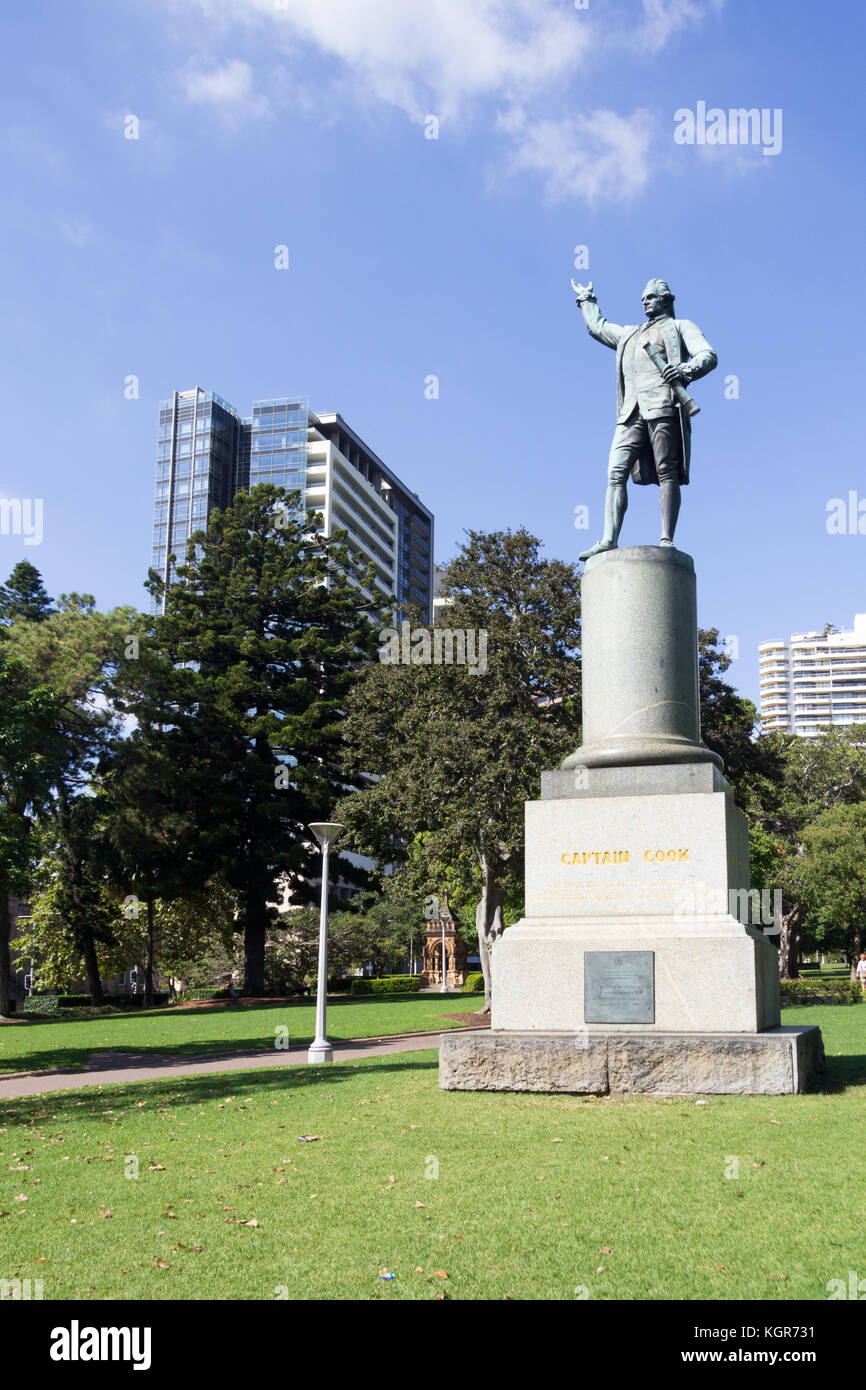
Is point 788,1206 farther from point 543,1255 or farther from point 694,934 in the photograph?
point 694,934

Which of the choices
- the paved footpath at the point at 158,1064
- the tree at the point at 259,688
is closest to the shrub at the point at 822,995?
the paved footpath at the point at 158,1064

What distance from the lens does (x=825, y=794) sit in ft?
186

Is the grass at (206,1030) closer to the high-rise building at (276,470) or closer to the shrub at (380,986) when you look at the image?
the shrub at (380,986)

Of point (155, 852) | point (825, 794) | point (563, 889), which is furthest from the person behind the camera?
point (825, 794)

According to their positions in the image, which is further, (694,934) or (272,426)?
(272,426)

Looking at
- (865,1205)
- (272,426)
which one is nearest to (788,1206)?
(865,1205)

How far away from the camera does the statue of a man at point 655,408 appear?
13000mm

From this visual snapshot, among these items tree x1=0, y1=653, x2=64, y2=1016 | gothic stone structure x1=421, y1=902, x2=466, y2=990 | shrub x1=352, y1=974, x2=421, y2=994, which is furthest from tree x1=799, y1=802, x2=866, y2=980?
tree x1=0, y1=653, x2=64, y2=1016

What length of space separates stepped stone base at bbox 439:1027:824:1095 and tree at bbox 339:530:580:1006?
16162 millimetres

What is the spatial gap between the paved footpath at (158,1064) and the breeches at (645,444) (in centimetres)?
878

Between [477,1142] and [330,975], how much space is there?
5172 cm

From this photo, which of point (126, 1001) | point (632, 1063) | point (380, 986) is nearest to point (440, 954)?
point (380, 986)

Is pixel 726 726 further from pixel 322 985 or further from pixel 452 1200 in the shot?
pixel 452 1200

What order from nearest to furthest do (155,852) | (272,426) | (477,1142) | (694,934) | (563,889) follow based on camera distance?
(477,1142) → (694,934) → (563,889) → (155,852) → (272,426)
